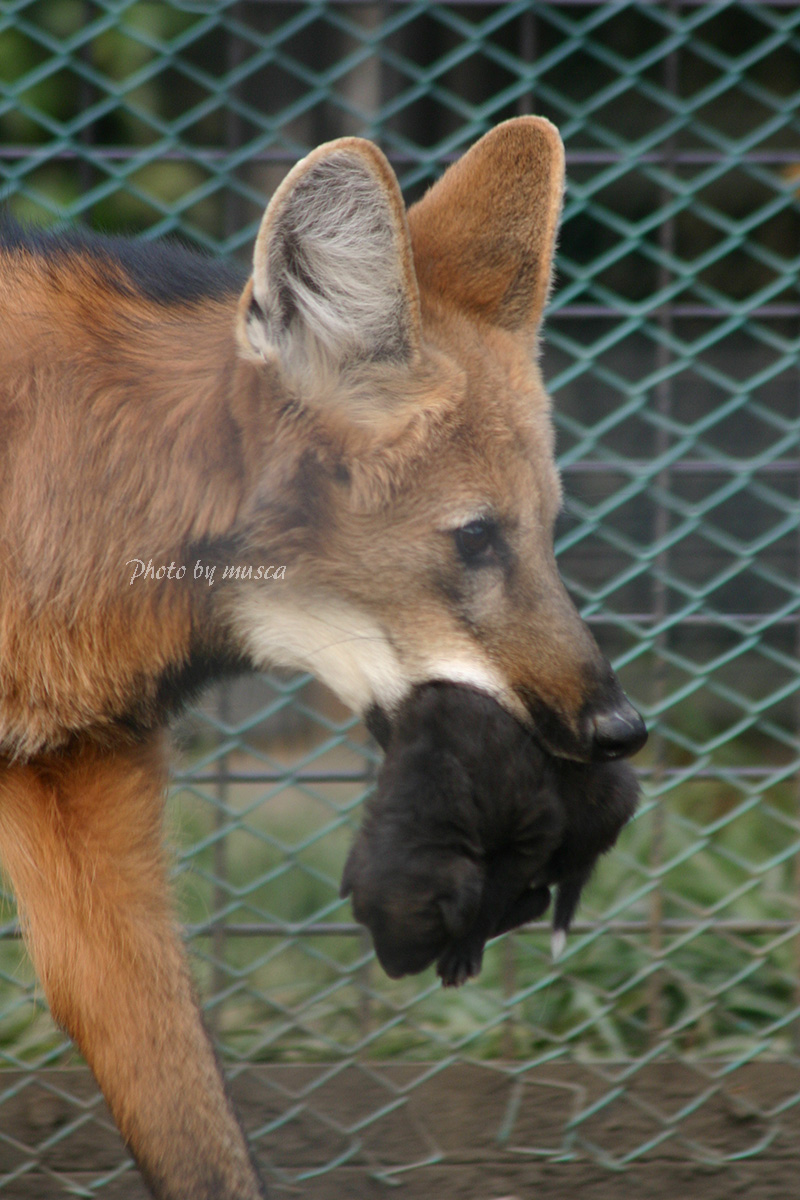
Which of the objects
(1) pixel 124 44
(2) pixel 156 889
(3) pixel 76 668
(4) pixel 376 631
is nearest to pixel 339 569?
(4) pixel 376 631

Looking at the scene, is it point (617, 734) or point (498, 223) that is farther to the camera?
point (498, 223)

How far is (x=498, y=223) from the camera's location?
2.17m

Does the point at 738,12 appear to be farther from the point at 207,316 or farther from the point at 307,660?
the point at 307,660

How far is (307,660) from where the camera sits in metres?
2.00

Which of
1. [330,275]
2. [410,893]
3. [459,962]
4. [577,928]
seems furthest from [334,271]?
[577,928]

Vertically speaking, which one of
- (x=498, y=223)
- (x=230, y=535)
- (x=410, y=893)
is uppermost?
(x=498, y=223)

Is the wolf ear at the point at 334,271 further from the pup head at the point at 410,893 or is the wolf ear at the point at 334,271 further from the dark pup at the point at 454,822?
the pup head at the point at 410,893

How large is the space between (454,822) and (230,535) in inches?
21.7

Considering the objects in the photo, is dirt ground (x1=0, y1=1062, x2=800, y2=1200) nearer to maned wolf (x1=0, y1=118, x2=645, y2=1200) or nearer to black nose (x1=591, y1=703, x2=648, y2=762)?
maned wolf (x1=0, y1=118, x2=645, y2=1200)

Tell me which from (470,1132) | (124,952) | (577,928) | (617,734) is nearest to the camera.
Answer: (617,734)

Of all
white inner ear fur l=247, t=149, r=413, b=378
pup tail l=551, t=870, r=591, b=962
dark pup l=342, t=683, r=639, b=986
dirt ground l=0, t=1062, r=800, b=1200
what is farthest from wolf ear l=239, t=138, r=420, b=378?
dirt ground l=0, t=1062, r=800, b=1200

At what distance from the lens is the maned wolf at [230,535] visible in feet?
6.12

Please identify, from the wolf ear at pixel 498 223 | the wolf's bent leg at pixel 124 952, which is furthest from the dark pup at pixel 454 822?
the wolf ear at pixel 498 223

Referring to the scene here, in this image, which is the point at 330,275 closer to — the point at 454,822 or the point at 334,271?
the point at 334,271
